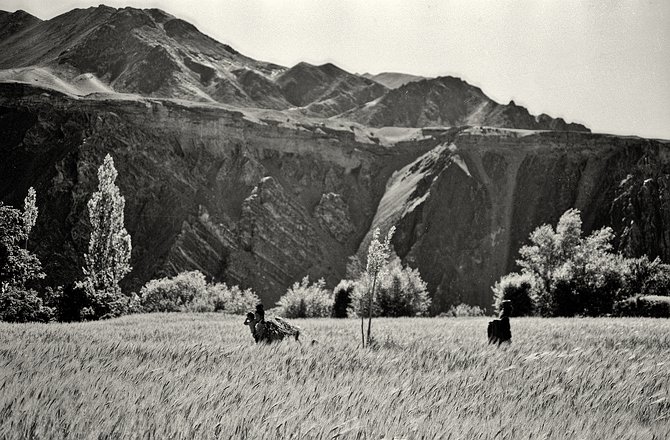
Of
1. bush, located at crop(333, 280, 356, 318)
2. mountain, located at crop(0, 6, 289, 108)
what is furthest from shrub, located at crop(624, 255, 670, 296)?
mountain, located at crop(0, 6, 289, 108)

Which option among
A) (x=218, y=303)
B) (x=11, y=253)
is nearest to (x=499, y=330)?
(x=11, y=253)

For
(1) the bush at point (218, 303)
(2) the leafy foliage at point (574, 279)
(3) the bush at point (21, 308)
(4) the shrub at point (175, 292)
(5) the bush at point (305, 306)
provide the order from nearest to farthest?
(3) the bush at point (21, 308)
(2) the leafy foliage at point (574, 279)
(1) the bush at point (218, 303)
(5) the bush at point (305, 306)
(4) the shrub at point (175, 292)

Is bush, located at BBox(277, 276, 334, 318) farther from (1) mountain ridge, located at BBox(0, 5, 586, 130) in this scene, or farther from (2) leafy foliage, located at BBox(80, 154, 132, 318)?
(1) mountain ridge, located at BBox(0, 5, 586, 130)

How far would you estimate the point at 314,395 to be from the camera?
214 inches

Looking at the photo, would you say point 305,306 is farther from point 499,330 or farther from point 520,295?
point 499,330

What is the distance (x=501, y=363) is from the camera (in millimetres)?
8141

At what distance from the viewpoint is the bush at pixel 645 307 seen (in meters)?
34.5

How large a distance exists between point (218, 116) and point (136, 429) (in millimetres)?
112198

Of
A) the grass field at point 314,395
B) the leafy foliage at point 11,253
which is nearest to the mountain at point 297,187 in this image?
the leafy foliage at point 11,253

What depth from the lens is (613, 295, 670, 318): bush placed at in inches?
1359

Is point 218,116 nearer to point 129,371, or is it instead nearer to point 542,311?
point 542,311

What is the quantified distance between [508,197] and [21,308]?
10232 centimetres

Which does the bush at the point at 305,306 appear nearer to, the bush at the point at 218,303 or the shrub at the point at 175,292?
the bush at the point at 218,303

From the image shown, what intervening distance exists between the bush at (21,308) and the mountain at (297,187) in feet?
197
